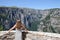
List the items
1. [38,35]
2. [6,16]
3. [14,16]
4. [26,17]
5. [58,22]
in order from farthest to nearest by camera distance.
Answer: [26,17], [14,16], [6,16], [58,22], [38,35]

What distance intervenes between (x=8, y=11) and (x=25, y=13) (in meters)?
24.6

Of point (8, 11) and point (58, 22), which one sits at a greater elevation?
point (8, 11)

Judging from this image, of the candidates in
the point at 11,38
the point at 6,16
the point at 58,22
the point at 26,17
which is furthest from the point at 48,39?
the point at 26,17

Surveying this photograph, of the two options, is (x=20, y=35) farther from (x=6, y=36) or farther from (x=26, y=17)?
(x=26, y=17)

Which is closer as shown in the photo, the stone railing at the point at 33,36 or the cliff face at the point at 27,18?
the stone railing at the point at 33,36

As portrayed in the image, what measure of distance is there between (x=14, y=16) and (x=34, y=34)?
374 ft

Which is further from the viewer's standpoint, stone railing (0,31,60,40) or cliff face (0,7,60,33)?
cliff face (0,7,60,33)

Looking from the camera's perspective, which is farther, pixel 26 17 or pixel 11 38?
pixel 26 17

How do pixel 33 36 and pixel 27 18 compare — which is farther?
pixel 27 18

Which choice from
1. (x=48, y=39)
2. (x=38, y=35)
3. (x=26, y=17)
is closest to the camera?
(x=48, y=39)

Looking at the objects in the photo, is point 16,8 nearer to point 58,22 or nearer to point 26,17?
point 26,17

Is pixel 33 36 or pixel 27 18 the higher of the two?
pixel 33 36

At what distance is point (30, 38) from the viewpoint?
222 inches

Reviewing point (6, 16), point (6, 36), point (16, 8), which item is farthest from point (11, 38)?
point (16, 8)
